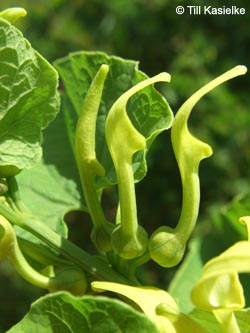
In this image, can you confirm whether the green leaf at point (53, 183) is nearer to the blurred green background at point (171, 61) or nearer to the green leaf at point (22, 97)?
the green leaf at point (22, 97)

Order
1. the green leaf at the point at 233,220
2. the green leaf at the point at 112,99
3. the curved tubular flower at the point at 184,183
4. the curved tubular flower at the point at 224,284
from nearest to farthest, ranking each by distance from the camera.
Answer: the curved tubular flower at the point at 224,284 → the curved tubular flower at the point at 184,183 → the green leaf at the point at 112,99 → the green leaf at the point at 233,220

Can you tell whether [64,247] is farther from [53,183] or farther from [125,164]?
[53,183]

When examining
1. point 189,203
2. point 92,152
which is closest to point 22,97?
point 92,152

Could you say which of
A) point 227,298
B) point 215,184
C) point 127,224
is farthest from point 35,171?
point 215,184

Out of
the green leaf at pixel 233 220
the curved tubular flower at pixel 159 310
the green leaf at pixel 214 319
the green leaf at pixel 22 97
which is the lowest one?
the green leaf at pixel 233 220

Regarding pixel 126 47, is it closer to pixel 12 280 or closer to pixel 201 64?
pixel 201 64

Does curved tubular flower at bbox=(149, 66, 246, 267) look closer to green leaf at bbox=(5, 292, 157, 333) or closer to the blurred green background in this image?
green leaf at bbox=(5, 292, 157, 333)

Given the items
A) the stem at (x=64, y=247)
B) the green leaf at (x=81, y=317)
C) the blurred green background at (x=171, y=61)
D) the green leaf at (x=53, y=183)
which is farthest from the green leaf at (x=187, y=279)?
the blurred green background at (x=171, y=61)
